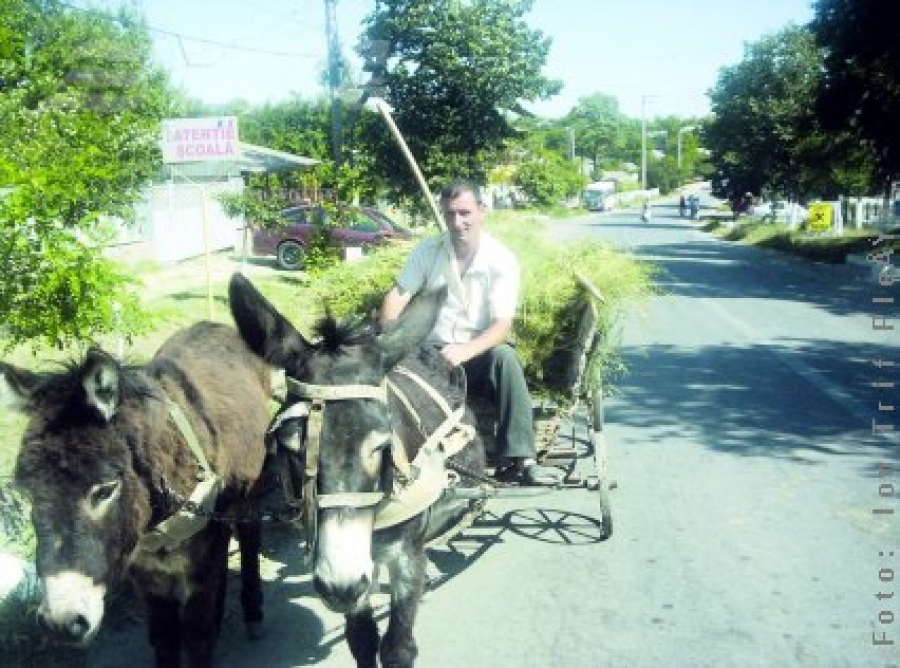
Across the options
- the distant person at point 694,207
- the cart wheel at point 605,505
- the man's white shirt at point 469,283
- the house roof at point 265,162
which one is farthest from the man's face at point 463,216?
the distant person at point 694,207

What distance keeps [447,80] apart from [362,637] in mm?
15506

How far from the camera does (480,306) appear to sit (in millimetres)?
4953

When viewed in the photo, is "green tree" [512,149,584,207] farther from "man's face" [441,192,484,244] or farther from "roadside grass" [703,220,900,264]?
"man's face" [441,192,484,244]

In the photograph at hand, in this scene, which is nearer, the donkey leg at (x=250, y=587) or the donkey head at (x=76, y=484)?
the donkey head at (x=76, y=484)

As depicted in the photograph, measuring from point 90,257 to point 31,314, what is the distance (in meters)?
0.45

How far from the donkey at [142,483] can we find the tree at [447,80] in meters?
14.1

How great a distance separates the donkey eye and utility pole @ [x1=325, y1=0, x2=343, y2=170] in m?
18.1

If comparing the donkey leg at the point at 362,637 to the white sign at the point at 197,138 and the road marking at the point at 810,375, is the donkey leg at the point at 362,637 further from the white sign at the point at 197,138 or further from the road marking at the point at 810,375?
the white sign at the point at 197,138

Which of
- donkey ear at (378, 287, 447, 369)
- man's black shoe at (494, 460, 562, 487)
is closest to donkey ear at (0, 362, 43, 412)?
donkey ear at (378, 287, 447, 369)

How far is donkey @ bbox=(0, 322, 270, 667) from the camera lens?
2.58m

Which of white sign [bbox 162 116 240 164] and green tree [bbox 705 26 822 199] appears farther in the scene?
green tree [bbox 705 26 822 199]

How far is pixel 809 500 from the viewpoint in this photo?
6078mm

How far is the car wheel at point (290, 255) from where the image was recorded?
22109 millimetres

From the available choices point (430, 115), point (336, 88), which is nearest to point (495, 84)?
point (430, 115)
